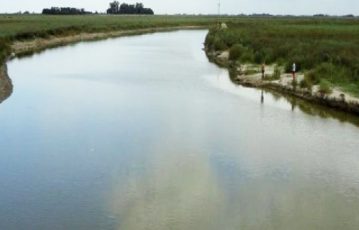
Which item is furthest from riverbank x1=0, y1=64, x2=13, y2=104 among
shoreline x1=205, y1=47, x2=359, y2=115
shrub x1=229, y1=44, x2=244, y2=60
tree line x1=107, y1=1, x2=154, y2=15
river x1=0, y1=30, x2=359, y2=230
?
tree line x1=107, y1=1, x2=154, y2=15

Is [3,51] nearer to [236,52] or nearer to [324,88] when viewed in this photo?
[236,52]

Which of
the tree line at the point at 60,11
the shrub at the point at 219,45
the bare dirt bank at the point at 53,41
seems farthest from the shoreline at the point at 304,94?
the tree line at the point at 60,11

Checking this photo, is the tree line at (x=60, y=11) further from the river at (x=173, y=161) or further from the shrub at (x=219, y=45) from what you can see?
the river at (x=173, y=161)

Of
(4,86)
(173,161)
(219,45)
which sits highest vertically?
(219,45)

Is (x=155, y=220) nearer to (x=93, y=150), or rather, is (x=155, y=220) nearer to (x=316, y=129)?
(x=93, y=150)

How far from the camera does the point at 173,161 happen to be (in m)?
14.1

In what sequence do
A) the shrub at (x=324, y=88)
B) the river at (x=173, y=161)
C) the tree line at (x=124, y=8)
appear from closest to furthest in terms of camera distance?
the river at (x=173, y=161) < the shrub at (x=324, y=88) < the tree line at (x=124, y=8)

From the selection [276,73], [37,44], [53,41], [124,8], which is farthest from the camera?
[124,8]

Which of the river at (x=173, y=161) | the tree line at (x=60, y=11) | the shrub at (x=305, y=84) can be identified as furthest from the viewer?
the tree line at (x=60, y=11)

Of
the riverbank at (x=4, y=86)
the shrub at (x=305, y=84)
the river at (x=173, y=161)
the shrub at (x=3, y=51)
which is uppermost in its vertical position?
the shrub at (x=3, y=51)

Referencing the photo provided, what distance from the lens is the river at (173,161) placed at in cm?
1060

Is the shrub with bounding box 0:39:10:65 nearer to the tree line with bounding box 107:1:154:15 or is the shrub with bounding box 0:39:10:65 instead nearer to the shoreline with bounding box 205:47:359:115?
A: the shoreline with bounding box 205:47:359:115

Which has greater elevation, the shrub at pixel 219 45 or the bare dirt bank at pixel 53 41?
the shrub at pixel 219 45

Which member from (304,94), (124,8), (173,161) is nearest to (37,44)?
(304,94)
